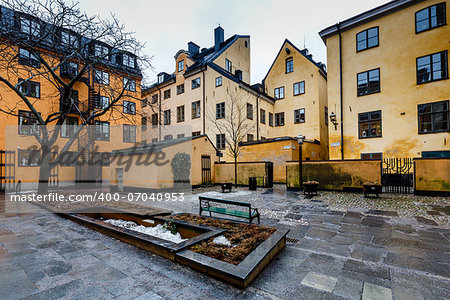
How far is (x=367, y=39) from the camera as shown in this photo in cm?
1678

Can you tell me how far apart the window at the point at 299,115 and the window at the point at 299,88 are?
1.88 metres

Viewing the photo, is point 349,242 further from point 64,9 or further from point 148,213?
point 64,9

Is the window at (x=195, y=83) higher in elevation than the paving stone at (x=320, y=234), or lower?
higher

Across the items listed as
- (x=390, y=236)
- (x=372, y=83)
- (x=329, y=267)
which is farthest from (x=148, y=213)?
(x=372, y=83)

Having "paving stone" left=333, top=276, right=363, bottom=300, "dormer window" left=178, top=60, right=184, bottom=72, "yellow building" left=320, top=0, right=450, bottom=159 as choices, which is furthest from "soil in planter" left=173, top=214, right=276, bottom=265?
"dormer window" left=178, top=60, right=184, bottom=72

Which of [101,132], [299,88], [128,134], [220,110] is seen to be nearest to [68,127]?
[101,132]

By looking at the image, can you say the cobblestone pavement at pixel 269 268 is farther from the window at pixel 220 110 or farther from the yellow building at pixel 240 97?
the window at pixel 220 110

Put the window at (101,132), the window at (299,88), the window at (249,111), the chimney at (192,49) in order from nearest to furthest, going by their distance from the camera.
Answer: the window at (101,132), the window at (249,111), the window at (299,88), the chimney at (192,49)

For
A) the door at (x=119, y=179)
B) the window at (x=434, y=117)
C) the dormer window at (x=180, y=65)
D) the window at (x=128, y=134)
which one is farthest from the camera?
the dormer window at (x=180, y=65)

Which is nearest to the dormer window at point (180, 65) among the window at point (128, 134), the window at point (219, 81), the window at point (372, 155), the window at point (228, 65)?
the window at point (228, 65)

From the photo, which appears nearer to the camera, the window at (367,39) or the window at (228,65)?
the window at (367,39)

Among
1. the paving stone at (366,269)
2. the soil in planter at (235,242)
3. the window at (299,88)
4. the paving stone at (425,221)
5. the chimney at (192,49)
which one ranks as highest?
the chimney at (192,49)

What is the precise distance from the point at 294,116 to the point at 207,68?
34.9 feet

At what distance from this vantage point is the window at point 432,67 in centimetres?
1388
